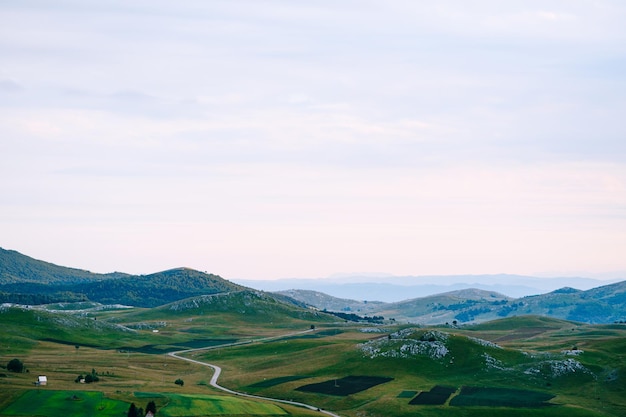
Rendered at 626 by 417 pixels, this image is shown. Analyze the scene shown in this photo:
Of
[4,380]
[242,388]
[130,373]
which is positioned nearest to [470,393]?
[242,388]

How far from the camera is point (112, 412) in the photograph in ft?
445

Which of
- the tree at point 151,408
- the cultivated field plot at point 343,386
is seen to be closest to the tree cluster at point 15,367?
the tree at point 151,408

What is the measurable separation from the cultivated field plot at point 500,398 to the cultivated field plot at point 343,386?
25.5m

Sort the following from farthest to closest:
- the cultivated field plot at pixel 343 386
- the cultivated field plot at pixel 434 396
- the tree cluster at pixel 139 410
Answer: the cultivated field plot at pixel 343 386 < the cultivated field plot at pixel 434 396 < the tree cluster at pixel 139 410

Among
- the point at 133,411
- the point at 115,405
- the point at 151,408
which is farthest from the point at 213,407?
the point at 133,411

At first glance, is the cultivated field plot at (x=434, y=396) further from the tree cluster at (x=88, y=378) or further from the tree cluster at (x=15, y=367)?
the tree cluster at (x=15, y=367)

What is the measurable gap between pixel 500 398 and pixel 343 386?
4308 cm

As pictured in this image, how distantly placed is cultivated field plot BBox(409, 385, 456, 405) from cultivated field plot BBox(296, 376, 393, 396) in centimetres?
1623

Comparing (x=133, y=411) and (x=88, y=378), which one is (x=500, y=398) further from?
(x=88, y=378)

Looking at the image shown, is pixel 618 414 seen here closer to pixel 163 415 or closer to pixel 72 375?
pixel 163 415

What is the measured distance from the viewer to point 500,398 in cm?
17200

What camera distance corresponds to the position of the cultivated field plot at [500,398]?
166 m

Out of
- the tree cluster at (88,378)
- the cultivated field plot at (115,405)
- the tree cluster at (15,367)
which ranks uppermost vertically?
the tree cluster at (15,367)

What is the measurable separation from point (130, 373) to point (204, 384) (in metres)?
22.1
